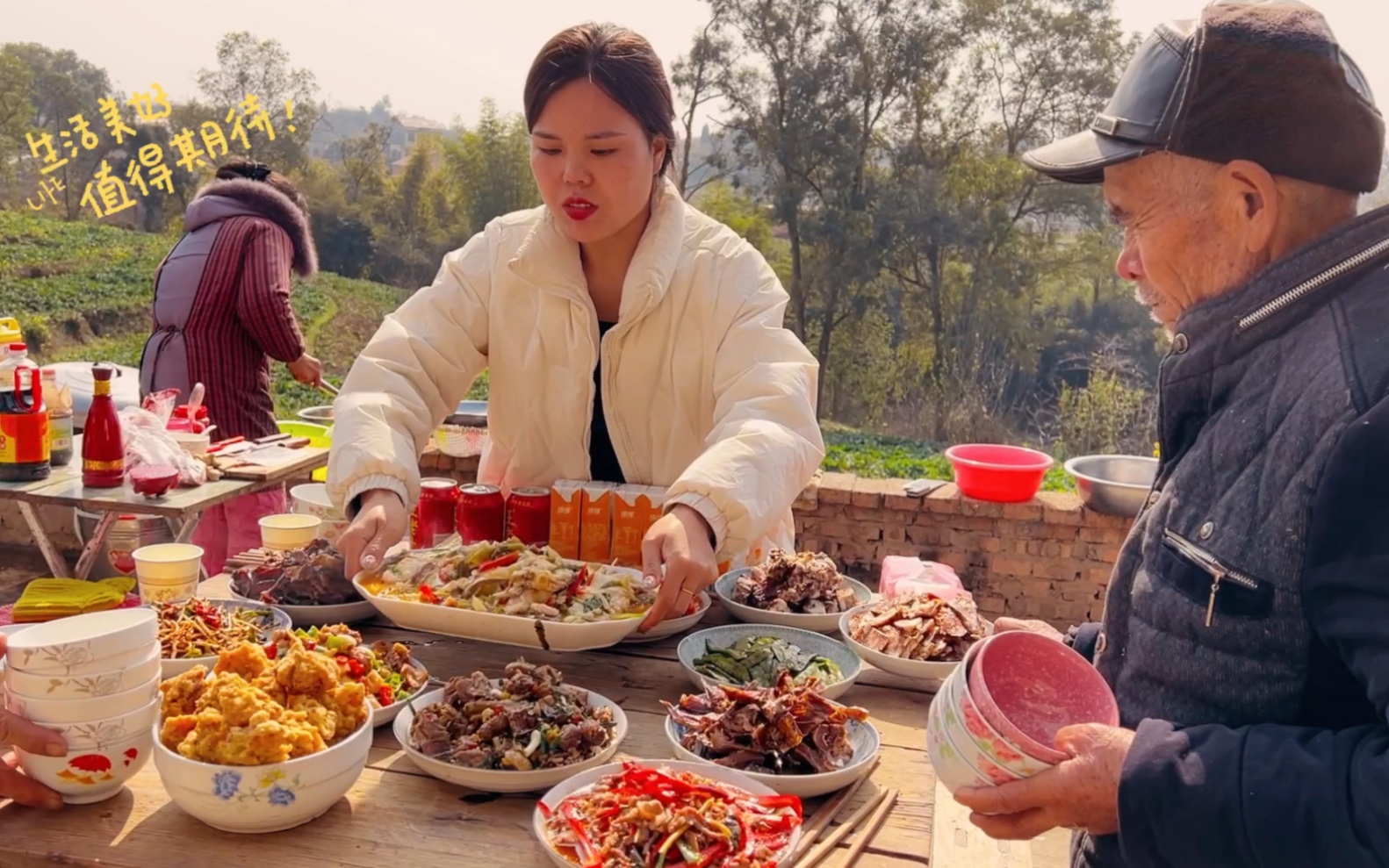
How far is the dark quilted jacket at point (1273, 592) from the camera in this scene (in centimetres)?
95

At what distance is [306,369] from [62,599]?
236 cm

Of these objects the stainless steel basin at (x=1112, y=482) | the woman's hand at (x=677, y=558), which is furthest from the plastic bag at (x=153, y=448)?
the stainless steel basin at (x=1112, y=482)

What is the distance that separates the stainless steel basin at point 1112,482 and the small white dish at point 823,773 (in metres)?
3.90

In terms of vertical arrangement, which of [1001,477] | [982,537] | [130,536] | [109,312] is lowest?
[982,537]

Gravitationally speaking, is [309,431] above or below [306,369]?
below

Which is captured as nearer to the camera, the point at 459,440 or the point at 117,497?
the point at 117,497

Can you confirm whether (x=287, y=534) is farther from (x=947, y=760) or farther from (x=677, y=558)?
(x=947, y=760)

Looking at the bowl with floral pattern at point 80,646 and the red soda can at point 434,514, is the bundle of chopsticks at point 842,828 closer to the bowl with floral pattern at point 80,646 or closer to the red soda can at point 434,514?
the bowl with floral pattern at point 80,646

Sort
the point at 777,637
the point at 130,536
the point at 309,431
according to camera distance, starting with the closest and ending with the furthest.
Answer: the point at 777,637, the point at 130,536, the point at 309,431

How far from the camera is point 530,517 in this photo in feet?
7.51

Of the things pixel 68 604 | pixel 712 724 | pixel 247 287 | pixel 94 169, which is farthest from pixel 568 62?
pixel 94 169

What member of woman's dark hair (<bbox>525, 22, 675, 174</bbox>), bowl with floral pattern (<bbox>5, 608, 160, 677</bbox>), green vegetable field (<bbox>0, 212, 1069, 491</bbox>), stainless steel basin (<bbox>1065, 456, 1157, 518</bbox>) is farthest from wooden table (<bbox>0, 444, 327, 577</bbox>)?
green vegetable field (<bbox>0, 212, 1069, 491</bbox>)

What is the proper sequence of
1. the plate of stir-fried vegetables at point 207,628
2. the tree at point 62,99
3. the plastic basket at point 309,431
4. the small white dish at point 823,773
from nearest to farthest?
the small white dish at point 823,773 < the plate of stir-fried vegetables at point 207,628 < the plastic basket at point 309,431 < the tree at point 62,99

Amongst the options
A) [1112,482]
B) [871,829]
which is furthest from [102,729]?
[1112,482]
